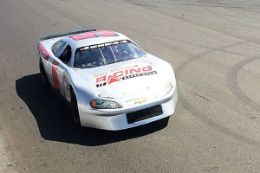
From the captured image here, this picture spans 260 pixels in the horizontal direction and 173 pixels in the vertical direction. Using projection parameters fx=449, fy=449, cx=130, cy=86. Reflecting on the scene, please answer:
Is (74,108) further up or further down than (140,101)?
further down

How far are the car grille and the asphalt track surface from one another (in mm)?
329

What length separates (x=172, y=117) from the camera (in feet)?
26.0

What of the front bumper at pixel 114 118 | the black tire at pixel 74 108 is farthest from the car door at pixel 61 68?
the front bumper at pixel 114 118

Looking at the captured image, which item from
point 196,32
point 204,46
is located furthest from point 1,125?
point 196,32

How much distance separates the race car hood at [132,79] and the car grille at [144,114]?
0.18m

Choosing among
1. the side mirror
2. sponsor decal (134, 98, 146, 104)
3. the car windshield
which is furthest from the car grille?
the side mirror

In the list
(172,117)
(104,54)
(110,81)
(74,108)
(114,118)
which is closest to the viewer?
(114,118)

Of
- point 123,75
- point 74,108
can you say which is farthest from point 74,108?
point 123,75

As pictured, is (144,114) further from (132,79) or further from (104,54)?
(104,54)

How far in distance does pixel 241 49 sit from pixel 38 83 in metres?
6.00

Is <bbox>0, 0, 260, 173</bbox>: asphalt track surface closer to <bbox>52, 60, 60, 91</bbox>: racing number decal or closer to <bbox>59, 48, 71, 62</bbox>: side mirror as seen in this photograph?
<bbox>52, 60, 60, 91</bbox>: racing number decal

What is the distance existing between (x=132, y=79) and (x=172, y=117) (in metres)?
1.07

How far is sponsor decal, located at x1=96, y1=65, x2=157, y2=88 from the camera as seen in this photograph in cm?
745

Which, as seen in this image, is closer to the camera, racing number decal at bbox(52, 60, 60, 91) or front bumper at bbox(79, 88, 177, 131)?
front bumper at bbox(79, 88, 177, 131)
